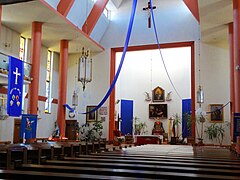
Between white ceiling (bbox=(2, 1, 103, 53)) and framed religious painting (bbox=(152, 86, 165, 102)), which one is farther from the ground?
white ceiling (bbox=(2, 1, 103, 53))

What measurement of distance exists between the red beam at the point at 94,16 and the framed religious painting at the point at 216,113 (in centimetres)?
674

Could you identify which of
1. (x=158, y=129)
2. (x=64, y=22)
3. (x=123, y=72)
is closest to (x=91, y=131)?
(x=158, y=129)

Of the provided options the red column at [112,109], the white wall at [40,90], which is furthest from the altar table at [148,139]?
the white wall at [40,90]

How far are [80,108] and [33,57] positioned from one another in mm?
5287

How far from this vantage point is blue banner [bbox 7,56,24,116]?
9445 mm

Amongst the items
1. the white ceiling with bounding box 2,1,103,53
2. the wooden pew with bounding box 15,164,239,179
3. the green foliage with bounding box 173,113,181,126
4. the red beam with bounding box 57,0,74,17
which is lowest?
the wooden pew with bounding box 15,164,239,179

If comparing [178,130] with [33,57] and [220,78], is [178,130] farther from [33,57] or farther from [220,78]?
[33,57]

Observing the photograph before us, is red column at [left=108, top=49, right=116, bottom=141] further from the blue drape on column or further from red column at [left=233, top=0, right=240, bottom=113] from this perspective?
red column at [left=233, top=0, right=240, bottom=113]

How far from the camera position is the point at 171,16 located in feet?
49.8

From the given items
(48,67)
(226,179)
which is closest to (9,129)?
(48,67)

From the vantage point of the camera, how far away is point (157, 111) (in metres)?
17.9

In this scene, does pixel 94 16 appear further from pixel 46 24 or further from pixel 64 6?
pixel 46 24

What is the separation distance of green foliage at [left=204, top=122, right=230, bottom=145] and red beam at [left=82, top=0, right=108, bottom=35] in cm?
724

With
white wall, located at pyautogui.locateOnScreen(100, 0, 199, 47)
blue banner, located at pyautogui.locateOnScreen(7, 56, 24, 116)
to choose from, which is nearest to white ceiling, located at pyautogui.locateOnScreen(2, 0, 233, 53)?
white wall, located at pyautogui.locateOnScreen(100, 0, 199, 47)
